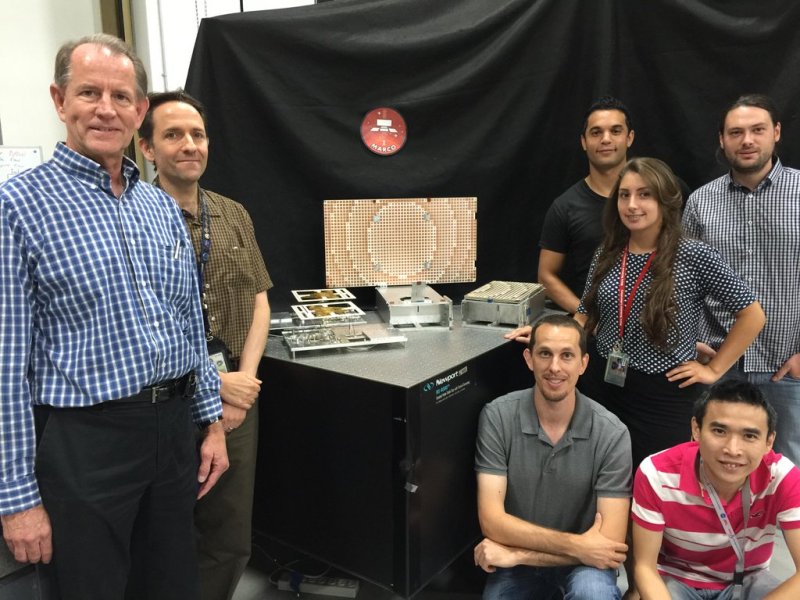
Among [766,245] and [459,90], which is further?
[459,90]

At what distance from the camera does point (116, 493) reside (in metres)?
1.22

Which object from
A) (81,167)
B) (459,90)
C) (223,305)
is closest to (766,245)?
(459,90)

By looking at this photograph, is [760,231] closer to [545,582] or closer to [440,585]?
[545,582]

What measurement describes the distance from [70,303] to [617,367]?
1499mm

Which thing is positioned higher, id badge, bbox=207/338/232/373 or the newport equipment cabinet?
id badge, bbox=207/338/232/373

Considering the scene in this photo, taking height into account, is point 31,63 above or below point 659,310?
above

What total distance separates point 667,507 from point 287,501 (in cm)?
116

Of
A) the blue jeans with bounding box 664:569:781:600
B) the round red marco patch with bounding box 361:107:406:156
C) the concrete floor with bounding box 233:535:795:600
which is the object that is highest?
the round red marco patch with bounding box 361:107:406:156

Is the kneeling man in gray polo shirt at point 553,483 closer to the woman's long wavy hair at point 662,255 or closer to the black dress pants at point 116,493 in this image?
the woman's long wavy hair at point 662,255

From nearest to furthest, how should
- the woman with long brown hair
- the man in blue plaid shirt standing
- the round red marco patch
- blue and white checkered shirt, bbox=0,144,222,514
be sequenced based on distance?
blue and white checkered shirt, bbox=0,144,222,514 → the woman with long brown hair → the man in blue plaid shirt standing → the round red marco patch

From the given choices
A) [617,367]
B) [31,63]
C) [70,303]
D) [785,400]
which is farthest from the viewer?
[31,63]

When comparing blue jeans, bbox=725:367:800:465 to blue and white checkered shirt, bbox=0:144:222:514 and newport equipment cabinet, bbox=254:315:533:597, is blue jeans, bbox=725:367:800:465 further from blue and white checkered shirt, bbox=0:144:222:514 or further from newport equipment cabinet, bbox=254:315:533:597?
blue and white checkered shirt, bbox=0:144:222:514

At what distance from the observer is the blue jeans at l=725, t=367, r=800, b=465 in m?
2.25

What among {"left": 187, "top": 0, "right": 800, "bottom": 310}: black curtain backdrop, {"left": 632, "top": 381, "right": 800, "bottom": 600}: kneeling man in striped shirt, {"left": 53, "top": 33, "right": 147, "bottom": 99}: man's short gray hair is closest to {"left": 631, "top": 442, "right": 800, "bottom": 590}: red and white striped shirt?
{"left": 632, "top": 381, "right": 800, "bottom": 600}: kneeling man in striped shirt
